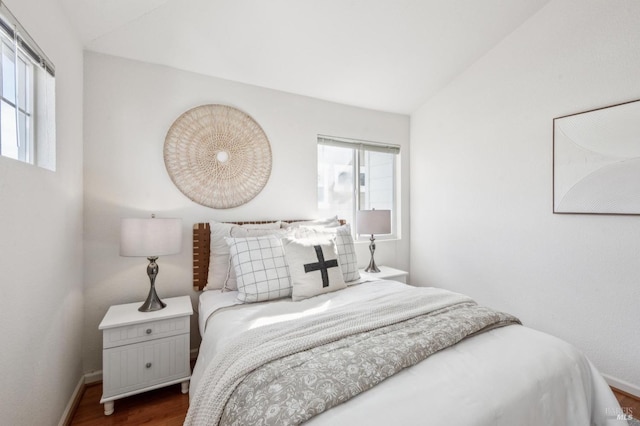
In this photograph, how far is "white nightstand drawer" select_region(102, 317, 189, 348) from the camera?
1729mm

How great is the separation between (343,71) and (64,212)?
91.2 inches

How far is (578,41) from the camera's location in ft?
7.12

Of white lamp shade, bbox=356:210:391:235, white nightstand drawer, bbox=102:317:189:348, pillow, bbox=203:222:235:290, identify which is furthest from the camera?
white lamp shade, bbox=356:210:391:235

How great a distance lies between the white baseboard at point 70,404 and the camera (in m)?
1.63

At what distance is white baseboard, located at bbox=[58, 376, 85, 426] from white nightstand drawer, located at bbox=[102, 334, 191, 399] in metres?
0.19

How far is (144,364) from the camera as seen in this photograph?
181 centimetres

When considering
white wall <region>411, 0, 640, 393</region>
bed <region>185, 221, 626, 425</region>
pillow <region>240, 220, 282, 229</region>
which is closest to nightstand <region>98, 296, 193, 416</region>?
bed <region>185, 221, 626, 425</region>

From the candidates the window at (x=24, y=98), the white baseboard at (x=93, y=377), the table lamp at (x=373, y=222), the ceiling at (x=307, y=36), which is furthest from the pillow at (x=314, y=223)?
the white baseboard at (x=93, y=377)

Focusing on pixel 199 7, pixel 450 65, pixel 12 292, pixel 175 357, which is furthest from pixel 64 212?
pixel 450 65

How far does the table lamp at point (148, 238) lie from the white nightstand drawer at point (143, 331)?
131mm

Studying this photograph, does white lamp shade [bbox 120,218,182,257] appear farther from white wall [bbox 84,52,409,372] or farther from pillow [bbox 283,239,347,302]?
pillow [bbox 283,239,347,302]

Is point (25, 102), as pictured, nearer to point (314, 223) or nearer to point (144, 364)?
point (144, 364)

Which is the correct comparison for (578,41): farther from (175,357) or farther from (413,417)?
(175,357)

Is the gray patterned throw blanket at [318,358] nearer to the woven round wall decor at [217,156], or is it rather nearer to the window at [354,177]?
the woven round wall decor at [217,156]
